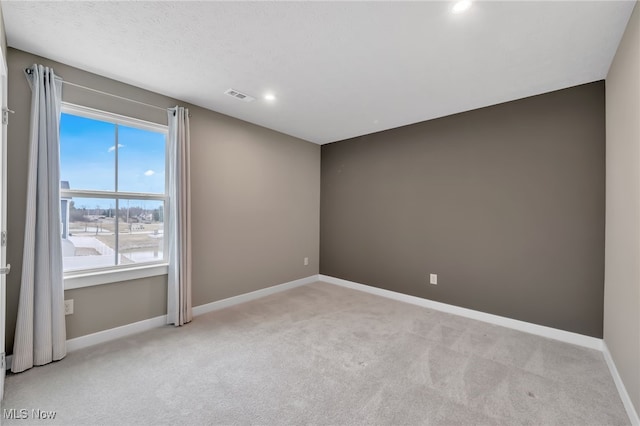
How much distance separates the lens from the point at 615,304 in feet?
6.97

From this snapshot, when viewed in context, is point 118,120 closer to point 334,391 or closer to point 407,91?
point 407,91

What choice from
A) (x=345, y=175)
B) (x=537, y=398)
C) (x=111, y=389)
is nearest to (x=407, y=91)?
(x=345, y=175)

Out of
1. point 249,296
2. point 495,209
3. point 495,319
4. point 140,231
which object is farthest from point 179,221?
point 495,319

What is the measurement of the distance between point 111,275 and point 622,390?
4152mm

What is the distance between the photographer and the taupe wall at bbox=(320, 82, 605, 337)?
104 inches

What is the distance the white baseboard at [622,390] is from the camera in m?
1.64

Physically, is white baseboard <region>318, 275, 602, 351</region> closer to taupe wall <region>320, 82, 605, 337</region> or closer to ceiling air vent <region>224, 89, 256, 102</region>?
taupe wall <region>320, 82, 605, 337</region>

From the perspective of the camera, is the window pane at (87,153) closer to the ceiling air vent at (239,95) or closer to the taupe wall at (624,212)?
the ceiling air vent at (239,95)

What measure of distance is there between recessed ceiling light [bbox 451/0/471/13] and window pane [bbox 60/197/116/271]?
3.25 m

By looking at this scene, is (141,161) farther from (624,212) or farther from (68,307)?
(624,212)

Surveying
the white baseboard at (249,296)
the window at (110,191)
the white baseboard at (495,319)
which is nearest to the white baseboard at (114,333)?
the white baseboard at (249,296)

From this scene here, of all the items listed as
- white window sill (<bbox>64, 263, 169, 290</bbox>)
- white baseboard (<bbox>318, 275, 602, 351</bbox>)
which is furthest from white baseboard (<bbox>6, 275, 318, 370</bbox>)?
white baseboard (<bbox>318, 275, 602, 351</bbox>)

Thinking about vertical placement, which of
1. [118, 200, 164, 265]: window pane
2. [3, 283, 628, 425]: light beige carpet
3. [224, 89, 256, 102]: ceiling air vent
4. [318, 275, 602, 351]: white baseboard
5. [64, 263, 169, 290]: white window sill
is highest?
[224, 89, 256, 102]: ceiling air vent

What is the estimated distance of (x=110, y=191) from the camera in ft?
8.87
